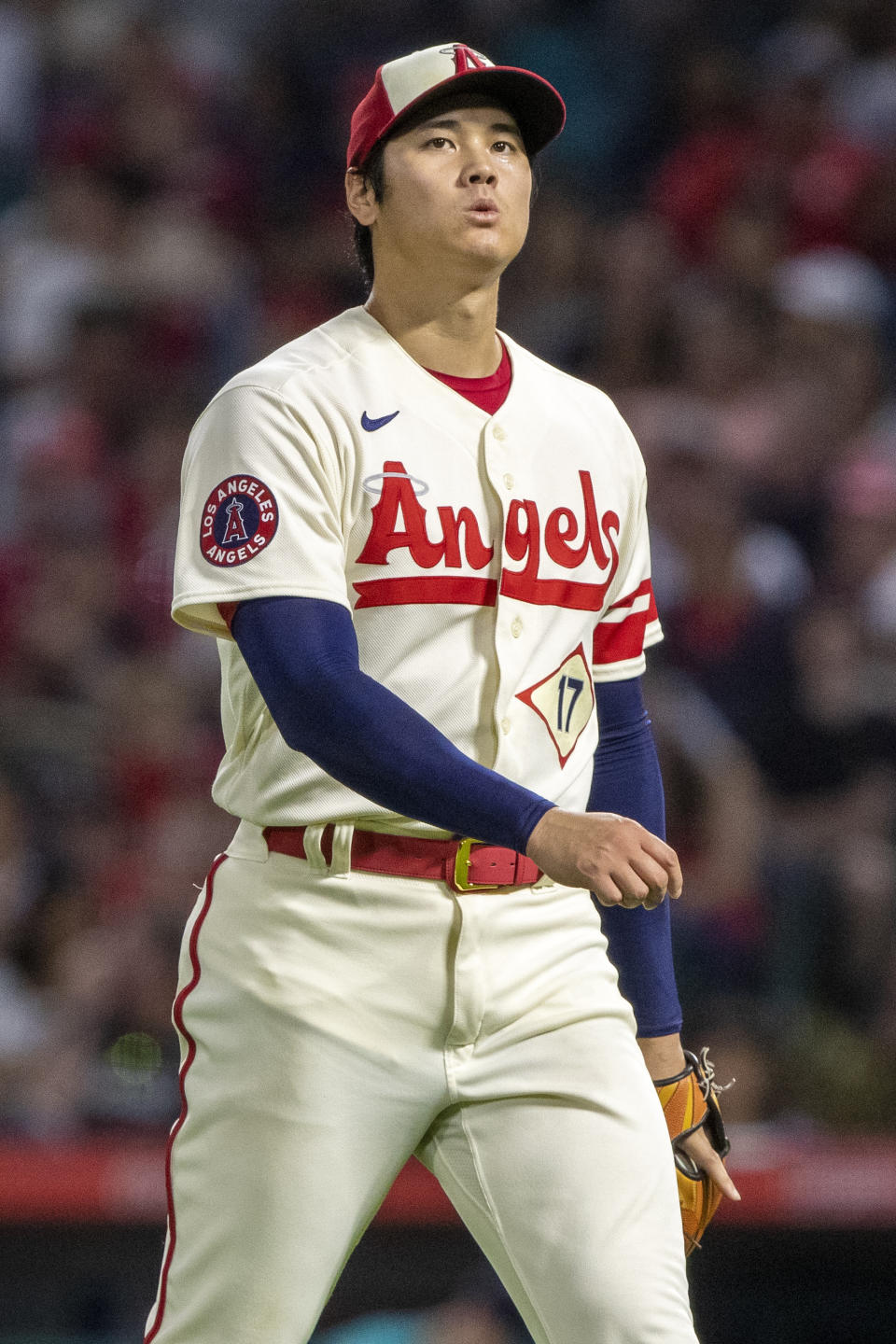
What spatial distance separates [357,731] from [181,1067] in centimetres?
51

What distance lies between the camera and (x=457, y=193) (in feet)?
7.80

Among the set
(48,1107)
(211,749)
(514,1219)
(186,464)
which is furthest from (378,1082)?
(211,749)

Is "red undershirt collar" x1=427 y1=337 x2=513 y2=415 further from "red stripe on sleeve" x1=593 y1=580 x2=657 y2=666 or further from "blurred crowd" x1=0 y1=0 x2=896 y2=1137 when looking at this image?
"blurred crowd" x1=0 y1=0 x2=896 y2=1137

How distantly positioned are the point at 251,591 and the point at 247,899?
1.28 ft

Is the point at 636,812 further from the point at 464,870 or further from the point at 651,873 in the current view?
the point at 651,873

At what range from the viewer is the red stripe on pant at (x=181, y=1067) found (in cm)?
218

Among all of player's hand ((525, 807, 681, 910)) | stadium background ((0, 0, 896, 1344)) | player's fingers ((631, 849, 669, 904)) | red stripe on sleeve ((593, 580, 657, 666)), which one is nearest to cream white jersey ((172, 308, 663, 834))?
red stripe on sleeve ((593, 580, 657, 666))

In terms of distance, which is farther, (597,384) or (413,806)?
(597,384)

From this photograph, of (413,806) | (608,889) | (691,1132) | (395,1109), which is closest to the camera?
(608,889)

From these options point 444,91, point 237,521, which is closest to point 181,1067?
point 237,521

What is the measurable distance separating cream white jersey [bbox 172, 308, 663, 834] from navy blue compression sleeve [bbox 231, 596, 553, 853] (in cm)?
4

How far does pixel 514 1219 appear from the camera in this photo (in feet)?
7.02

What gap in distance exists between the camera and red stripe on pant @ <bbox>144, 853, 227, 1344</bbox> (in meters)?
2.18

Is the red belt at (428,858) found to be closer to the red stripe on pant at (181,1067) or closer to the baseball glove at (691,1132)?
the red stripe on pant at (181,1067)
